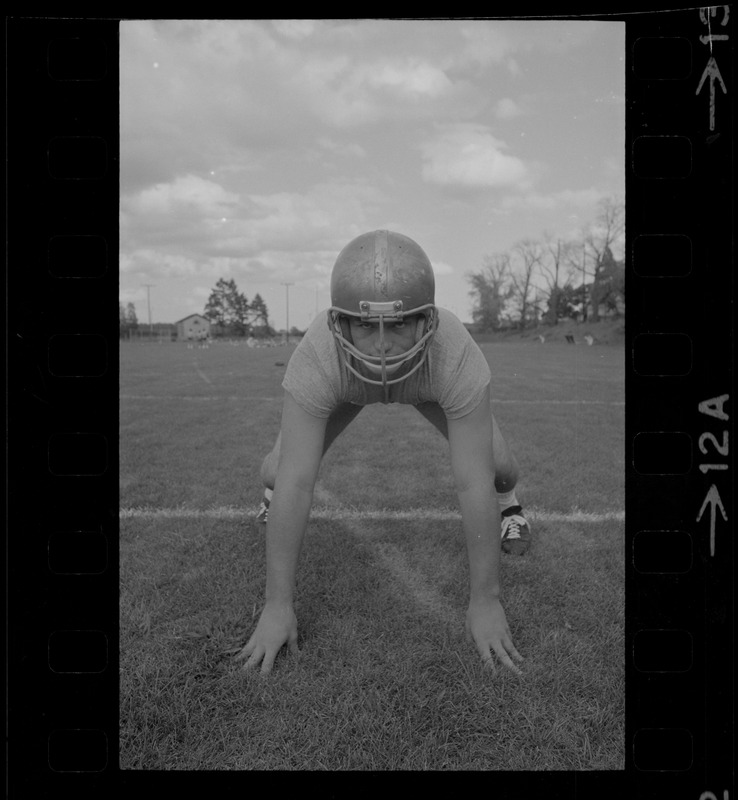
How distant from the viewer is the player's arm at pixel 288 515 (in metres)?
2.18

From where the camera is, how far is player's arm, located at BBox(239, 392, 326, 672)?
2178 mm

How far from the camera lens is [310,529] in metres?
3.58

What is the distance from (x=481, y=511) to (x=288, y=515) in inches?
26.8

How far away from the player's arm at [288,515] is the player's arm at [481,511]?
0.52 meters
